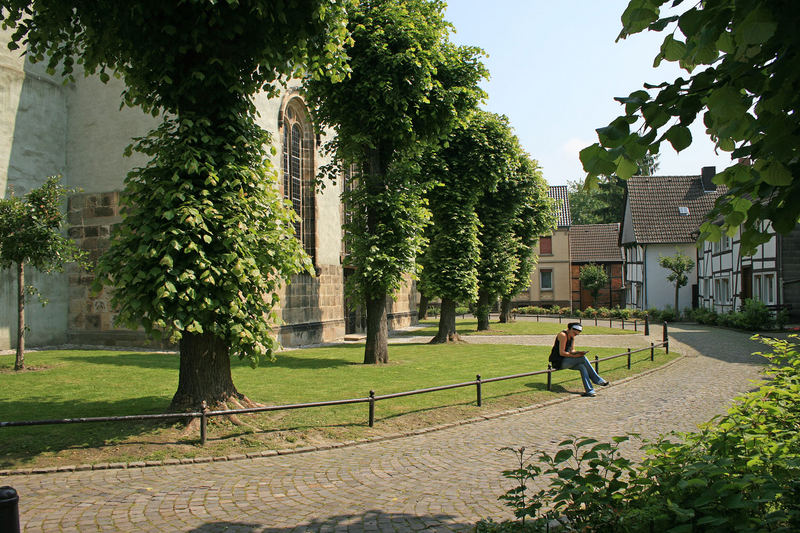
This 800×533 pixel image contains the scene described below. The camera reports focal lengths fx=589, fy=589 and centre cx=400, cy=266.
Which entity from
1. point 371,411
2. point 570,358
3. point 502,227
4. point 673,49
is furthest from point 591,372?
point 502,227

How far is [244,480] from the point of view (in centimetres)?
706

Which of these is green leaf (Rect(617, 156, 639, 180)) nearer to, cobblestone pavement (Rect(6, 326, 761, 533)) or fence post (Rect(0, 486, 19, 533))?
cobblestone pavement (Rect(6, 326, 761, 533))

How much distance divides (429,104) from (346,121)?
249cm

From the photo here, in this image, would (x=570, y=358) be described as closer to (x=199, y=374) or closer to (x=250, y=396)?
(x=250, y=396)

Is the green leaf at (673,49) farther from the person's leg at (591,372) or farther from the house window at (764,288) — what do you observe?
the house window at (764,288)

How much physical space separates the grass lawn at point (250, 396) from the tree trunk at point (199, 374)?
0.48 metres

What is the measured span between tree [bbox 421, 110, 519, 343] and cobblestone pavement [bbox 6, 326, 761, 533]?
45.3 ft

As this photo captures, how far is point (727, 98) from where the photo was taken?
2.87 meters

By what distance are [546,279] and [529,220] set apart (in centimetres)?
2866

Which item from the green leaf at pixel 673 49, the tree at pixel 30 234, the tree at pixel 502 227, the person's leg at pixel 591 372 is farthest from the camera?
the tree at pixel 502 227

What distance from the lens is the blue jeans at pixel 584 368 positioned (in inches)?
530

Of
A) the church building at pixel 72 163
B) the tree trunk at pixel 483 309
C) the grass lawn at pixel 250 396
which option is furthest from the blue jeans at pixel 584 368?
the tree trunk at pixel 483 309

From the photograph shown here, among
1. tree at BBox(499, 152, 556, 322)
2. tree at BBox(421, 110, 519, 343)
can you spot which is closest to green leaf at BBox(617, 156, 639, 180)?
tree at BBox(421, 110, 519, 343)

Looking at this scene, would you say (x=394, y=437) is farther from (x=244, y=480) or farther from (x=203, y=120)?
(x=203, y=120)
